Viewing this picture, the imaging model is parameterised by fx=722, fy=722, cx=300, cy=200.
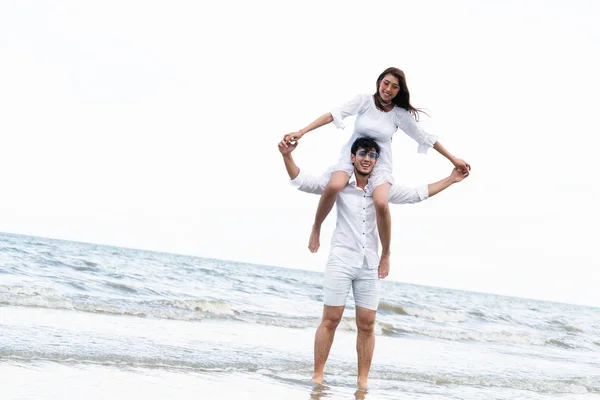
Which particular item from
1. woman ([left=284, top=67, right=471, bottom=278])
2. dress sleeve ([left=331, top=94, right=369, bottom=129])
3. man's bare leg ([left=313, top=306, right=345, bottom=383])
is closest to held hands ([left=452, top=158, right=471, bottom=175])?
woman ([left=284, top=67, right=471, bottom=278])

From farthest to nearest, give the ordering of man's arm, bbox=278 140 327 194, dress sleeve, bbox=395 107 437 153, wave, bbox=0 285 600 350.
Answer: wave, bbox=0 285 600 350 → dress sleeve, bbox=395 107 437 153 → man's arm, bbox=278 140 327 194

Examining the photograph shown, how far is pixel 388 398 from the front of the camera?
19.0ft

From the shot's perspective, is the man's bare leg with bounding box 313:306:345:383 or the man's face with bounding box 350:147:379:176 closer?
the man's face with bounding box 350:147:379:176

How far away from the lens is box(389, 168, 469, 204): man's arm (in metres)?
5.51

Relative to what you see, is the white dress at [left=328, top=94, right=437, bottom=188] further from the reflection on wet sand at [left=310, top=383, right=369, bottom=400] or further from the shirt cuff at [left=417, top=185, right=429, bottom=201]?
the reflection on wet sand at [left=310, top=383, right=369, bottom=400]

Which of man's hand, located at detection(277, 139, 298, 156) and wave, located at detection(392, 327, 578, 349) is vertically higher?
man's hand, located at detection(277, 139, 298, 156)

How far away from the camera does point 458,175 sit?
552cm

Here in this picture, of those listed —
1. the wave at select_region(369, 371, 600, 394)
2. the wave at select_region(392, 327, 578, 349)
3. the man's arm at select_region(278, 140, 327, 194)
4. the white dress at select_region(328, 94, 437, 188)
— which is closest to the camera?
the man's arm at select_region(278, 140, 327, 194)

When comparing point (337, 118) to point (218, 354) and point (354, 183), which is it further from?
point (218, 354)

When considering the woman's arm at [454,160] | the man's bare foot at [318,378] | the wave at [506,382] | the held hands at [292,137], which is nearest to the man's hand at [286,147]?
the held hands at [292,137]

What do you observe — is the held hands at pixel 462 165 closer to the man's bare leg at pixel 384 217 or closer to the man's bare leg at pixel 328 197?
the man's bare leg at pixel 384 217

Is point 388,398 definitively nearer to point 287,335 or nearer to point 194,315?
point 287,335

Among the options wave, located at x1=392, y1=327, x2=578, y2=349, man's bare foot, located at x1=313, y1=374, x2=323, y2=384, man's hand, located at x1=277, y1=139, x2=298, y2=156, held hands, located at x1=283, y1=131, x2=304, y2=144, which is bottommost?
man's bare foot, located at x1=313, y1=374, x2=323, y2=384

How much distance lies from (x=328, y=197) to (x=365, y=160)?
39cm
